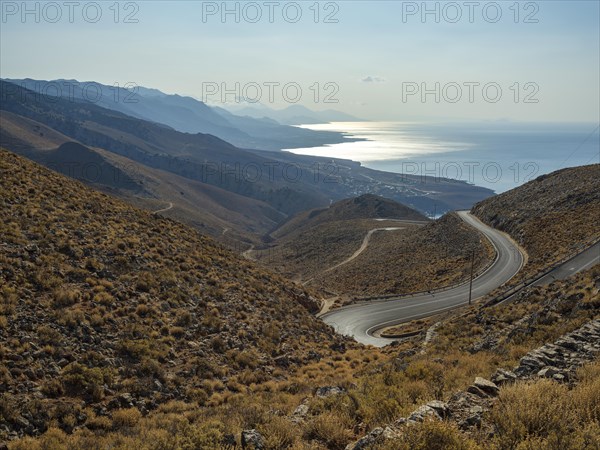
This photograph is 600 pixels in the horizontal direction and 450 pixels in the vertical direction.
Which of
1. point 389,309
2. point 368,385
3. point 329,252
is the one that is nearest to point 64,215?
point 368,385

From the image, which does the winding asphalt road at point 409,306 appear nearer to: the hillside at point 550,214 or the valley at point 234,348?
the valley at point 234,348

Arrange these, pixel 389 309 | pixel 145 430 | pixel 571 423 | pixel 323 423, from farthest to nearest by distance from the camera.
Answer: pixel 389 309
pixel 145 430
pixel 323 423
pixel 571 423

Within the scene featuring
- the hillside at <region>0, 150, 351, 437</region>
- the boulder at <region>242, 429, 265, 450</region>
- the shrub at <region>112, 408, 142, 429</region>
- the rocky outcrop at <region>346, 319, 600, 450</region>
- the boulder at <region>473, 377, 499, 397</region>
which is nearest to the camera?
the rocky outcrop at <region>346, 319, 600, 450</region>

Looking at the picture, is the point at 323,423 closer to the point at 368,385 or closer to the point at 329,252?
the point at 368,385

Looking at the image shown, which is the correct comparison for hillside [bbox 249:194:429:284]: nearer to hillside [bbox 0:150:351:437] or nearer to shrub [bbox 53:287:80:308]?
hillside [bbox 0:150:351:437]

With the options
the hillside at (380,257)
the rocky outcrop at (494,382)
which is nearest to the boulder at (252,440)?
the rocky outcrop at (494,382)

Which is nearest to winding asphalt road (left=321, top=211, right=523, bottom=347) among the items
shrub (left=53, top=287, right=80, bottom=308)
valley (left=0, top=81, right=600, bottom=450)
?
valley (left=0, top=81, right=600, bottom=450)
